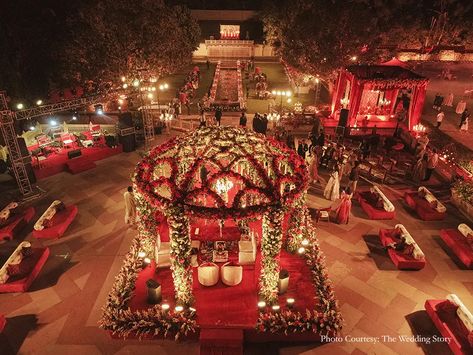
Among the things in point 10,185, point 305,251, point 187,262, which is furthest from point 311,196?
point 10,185

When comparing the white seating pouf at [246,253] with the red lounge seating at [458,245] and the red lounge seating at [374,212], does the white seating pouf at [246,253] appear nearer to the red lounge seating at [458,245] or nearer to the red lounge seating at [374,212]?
the red lounge seating at [374,212]

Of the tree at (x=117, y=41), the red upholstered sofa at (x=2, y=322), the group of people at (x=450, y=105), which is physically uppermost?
the tree at (x=117, y=41)

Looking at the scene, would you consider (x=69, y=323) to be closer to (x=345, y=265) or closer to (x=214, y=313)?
(x=214, y=313)

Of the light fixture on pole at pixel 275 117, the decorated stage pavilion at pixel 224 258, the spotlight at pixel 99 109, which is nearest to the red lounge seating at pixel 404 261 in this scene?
the decorated stage pavilion at pixel 224 258

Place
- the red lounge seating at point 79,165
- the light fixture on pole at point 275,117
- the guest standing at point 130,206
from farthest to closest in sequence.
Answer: the light fixture on pole at point 275,117 → the red lounge seating at point 79,165 → the guest standing at point 130,206

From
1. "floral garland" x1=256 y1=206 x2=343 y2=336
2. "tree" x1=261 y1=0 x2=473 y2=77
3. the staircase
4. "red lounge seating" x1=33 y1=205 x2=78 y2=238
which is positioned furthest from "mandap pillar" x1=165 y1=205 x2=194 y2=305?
"tree" x1=261 y1=0 x2=473 y2=77

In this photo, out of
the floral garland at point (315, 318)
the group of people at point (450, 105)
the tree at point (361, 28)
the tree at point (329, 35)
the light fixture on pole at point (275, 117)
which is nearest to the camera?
the floral garland at point (315, 318)

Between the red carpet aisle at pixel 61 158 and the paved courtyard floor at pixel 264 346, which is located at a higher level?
the red carpet aisle at pixel 61 158
